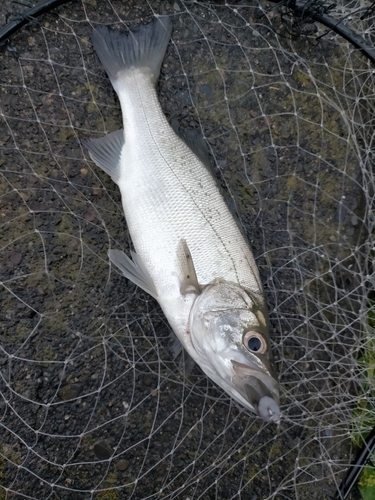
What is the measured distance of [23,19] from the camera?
1974 mm

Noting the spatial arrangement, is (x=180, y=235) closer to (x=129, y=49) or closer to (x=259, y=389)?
(x=259, y=389)

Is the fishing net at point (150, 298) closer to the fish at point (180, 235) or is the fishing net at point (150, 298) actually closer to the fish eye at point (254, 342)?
the fish at point (180, 235)

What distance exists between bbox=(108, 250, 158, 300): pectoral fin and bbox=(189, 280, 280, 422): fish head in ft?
0.71

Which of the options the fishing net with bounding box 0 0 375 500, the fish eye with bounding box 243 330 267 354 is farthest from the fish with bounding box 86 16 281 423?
the fishing net with bounding box 0 0 375 500

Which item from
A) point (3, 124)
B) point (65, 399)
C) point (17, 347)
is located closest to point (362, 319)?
point (65, 399)

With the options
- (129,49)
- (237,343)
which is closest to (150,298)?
(237,343)

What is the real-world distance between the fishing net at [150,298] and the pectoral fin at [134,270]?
0.17 meters

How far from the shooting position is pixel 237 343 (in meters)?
1.67

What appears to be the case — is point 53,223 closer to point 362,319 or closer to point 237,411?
point 237,411

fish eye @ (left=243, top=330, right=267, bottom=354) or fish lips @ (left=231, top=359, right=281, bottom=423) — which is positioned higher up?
fish eye @ (left=243, top=330, right=267, bottom=354)

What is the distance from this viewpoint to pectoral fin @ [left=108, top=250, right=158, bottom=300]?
1892mm

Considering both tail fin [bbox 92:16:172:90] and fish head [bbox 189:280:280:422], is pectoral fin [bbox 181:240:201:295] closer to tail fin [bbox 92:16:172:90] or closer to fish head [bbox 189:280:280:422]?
fish head [bbox 189:280:280:422]

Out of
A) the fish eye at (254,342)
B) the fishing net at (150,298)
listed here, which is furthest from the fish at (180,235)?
the fishing net at (150,298)

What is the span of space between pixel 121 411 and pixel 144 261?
67 cm
